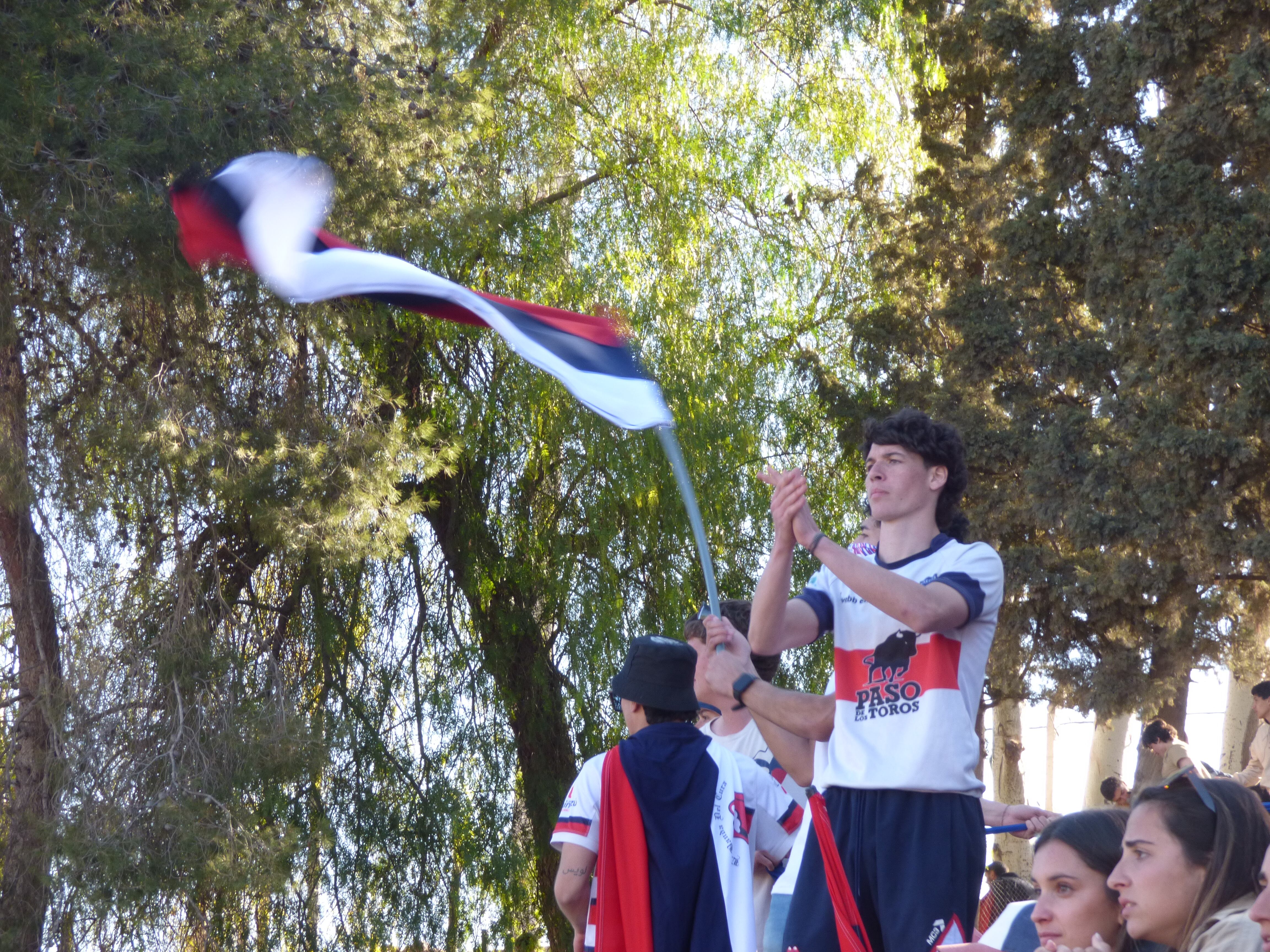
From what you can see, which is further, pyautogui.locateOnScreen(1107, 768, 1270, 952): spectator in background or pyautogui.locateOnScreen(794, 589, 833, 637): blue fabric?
pyautogui.locateOnScreen(794, 589, 833, 637): blue fabric

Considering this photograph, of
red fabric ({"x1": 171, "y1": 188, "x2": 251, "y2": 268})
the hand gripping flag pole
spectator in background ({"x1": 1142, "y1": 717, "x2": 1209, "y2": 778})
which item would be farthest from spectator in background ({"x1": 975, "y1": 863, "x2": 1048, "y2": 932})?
spectator in background ({"x1": 1142, "y1": 717, "x2": 1209, "y2": 778})

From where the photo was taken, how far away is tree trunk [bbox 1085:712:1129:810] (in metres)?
19.1

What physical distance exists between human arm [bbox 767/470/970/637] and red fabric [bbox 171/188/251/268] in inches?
82.2

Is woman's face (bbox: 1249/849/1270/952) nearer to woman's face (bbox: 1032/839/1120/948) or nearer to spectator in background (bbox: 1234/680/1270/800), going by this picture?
woman's face (bbox: 1032/839/1120/948)

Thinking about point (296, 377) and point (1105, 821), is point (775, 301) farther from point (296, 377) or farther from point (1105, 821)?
point (1105, 821)

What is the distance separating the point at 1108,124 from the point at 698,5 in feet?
14.0

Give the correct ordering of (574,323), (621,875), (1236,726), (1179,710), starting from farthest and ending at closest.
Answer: (1236,726)
(1179,710)
(574,323)
(621,875)

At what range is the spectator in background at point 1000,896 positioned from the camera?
420 centimetres

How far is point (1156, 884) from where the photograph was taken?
2.40 m

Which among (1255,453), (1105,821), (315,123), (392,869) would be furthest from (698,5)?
(1105,821)

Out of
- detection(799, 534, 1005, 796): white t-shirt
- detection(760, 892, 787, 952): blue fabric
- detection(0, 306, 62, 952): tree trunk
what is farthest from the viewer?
detection(0, 306, 62, 952): tree trunk

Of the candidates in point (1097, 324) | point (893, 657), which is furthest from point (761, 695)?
point (1097, 324)

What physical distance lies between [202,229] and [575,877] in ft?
7.90

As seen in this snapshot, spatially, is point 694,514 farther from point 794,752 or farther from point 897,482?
point 794,752
